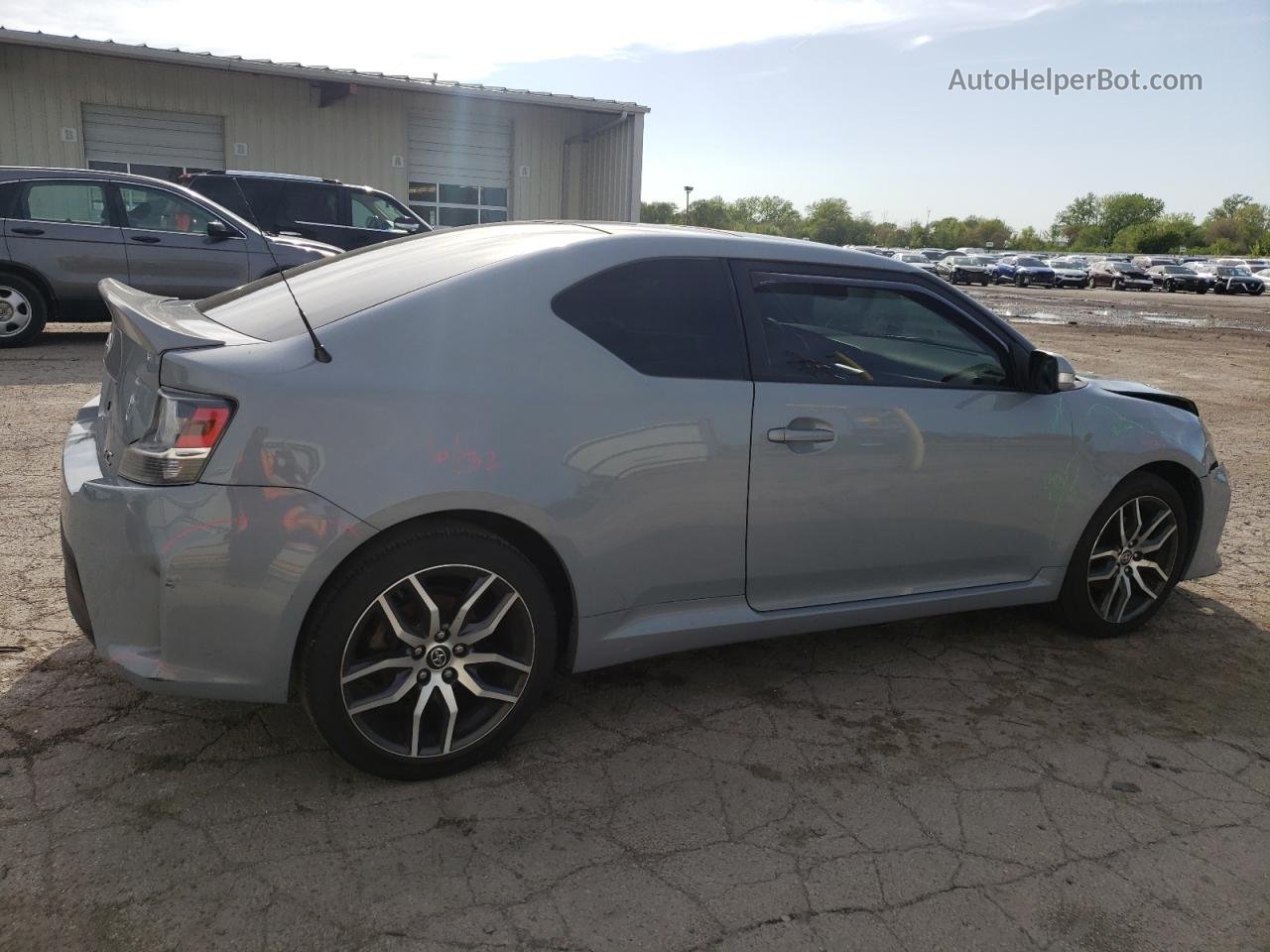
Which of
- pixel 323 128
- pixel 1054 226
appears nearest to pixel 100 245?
pixel 323 128

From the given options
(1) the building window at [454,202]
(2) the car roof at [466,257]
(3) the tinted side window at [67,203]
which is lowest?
(2) the car roof at [466,257]

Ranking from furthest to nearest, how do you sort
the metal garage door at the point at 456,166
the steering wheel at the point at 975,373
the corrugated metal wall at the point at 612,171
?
the metal garage door at the point at 456,166, the corrugated metal wall at the point at 612,171, the steering wheel at the point at 975,373

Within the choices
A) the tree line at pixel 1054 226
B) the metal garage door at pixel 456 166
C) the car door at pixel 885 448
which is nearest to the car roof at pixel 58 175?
the car door at pixel 885 448

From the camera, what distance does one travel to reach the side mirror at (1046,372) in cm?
380

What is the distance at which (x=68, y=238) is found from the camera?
10.3 metres

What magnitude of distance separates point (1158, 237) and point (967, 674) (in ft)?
374

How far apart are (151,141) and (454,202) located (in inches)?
A: 247

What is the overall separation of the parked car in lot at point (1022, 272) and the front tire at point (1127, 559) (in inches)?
1916

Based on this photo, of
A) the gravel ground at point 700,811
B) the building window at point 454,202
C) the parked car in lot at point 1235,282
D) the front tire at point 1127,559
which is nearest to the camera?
the gravel ground at point 700,811

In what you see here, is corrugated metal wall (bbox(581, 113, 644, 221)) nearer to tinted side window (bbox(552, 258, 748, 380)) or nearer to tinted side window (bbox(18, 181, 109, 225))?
tinted side window (bbox(18, 181, 109, 225))

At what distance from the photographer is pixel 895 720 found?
3.49 metres

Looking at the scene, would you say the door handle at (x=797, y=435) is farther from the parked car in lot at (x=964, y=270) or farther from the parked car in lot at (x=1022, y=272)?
the parked car in lot at (x=1022, y=272)

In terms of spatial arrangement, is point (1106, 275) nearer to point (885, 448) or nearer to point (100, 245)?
point (100, 245)

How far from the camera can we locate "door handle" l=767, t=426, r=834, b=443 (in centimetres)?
328
